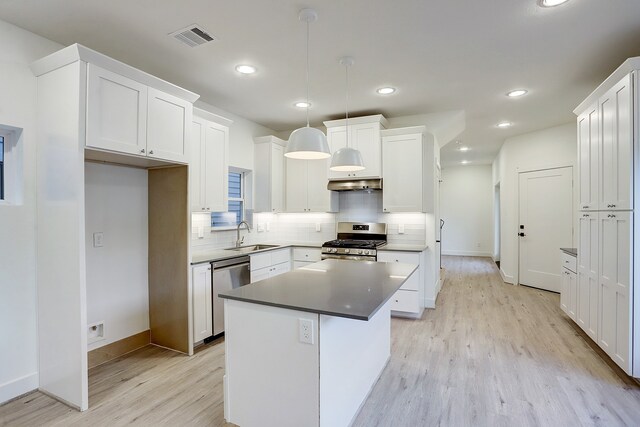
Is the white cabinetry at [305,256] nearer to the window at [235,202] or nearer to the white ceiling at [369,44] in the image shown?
the window at [235,202]

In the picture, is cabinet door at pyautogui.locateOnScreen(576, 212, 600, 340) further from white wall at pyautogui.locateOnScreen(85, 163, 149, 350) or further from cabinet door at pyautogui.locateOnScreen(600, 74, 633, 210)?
white wall at pyautogui.locateOnScreen(85, 163, 149, 350)

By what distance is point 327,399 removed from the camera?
1.75 meters

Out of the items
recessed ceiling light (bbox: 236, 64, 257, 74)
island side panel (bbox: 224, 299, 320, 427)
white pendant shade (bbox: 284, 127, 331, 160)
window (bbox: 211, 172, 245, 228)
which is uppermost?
recessed ceiling light (bbox: 236, 64, 257, 74)

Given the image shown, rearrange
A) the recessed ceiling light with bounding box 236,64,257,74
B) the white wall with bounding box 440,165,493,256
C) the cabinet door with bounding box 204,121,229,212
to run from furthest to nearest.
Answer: the white wall with bounding box 440,165,493,256
the cabinet door with bounding box 204,121,229,212
the recessed ceiling light with bounding box 236,64,257,74

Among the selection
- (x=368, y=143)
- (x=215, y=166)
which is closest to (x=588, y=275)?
(x=368, y=143)

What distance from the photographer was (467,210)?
959 cm

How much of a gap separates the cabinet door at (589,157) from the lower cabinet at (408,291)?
1.79 meters

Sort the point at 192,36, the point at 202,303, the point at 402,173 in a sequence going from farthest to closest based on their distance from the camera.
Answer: the point at 402,173
the point at 202,303
the point at 192,36

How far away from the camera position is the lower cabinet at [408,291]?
4043 millimetres

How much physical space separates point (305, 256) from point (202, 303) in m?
1.78

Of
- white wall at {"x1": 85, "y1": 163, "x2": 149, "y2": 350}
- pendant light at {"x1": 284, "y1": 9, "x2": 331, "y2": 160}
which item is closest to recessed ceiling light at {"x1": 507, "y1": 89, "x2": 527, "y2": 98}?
pendant light at {"x1": 284, "y1": 9, "x2": 331, "y2": 160}

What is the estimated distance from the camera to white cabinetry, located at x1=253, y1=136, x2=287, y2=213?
4742mm

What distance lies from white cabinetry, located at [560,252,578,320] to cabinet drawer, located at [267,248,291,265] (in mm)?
3493

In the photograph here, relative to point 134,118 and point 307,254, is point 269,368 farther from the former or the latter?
point 307,254
